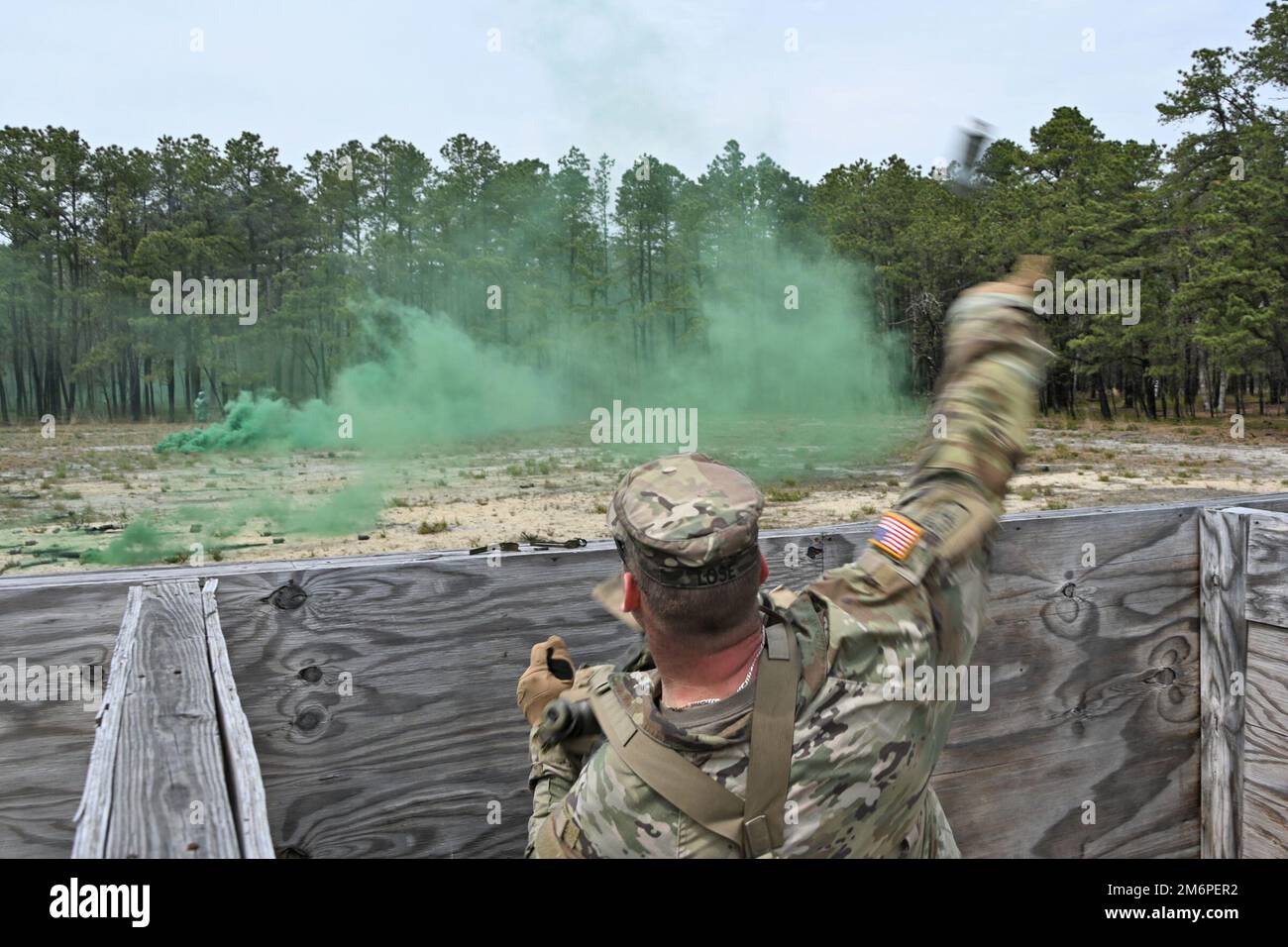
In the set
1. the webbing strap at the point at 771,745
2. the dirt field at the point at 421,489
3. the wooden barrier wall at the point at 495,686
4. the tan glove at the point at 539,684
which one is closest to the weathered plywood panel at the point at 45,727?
the wooden barrier wall at the point at 495,686

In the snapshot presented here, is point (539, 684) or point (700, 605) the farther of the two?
point (539, 684)

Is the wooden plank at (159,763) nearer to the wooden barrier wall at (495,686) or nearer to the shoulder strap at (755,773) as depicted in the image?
the wooden barrier wall at (495,686)

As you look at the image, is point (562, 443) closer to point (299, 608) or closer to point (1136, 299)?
point (1136, 299)

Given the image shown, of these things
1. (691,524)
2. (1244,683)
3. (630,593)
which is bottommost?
(1244,683)

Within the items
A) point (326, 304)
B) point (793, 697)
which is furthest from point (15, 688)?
point (326, 304)

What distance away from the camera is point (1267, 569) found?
7.97ft

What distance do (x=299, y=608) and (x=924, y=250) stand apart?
53623 mm

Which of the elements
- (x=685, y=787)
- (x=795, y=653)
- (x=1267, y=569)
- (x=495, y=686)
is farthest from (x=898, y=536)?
(x=1267, y=569)

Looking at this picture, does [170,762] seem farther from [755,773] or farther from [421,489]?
[421,489]

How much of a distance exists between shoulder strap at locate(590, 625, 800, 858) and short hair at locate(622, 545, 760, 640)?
87mm

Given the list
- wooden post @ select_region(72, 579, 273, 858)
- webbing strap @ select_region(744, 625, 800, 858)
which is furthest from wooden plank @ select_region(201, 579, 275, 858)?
webbing strap @ select_region(744, 625, 800, 858)

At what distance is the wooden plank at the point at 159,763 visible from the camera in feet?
3.19

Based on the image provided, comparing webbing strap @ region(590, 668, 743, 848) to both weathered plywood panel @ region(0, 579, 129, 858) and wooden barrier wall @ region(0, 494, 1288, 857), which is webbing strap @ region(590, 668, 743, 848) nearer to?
wooden barrier wall @ region(0, 494, 1288, 857)

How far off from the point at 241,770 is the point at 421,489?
89.2 ft
